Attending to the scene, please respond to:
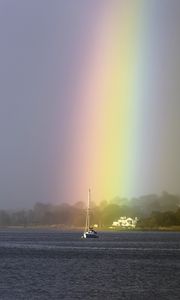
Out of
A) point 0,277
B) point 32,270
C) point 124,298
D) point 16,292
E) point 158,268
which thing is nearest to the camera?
point 124,298

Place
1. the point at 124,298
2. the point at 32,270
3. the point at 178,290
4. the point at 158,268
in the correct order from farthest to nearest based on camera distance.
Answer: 1. the point at 158,268
2. the point at 32,270
3. the point at 178,290
4. the point at 124,298

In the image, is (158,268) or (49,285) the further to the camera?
(158,268)

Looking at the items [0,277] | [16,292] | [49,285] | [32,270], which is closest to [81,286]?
[49,285]

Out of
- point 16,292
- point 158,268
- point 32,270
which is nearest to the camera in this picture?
point 16,292

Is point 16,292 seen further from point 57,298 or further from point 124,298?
point 124,298

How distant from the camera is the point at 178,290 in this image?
58.8m

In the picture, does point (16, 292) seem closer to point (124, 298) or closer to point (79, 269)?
point (124, 298)

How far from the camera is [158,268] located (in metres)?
85.8

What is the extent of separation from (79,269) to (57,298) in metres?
32.0

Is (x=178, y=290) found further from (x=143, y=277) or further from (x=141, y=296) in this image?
(x=143, y=277)

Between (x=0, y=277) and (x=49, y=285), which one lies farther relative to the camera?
(x=0, y=277)

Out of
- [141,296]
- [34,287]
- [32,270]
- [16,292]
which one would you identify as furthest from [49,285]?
[32,270]

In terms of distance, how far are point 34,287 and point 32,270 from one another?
827 inches

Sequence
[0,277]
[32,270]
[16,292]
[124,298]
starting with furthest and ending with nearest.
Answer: [32,270]
[0,277]
[16,292]
[124,298]
